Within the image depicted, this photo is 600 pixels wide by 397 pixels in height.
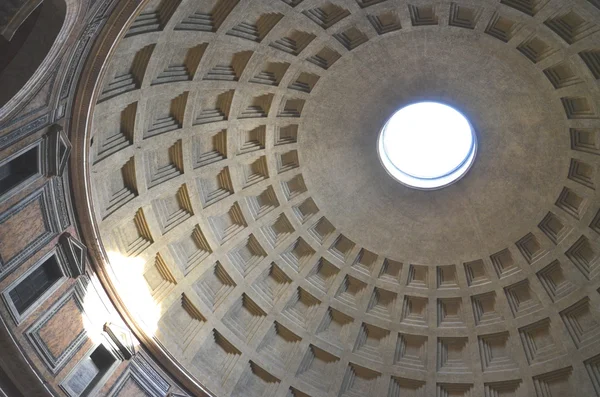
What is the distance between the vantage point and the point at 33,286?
64.0ft

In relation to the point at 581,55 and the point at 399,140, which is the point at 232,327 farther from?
the point at 581,55

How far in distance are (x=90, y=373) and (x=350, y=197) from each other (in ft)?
44.0

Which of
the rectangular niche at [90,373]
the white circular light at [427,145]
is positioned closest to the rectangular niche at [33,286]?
the rectangular niche at [90,373]

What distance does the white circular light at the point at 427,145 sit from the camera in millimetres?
29183

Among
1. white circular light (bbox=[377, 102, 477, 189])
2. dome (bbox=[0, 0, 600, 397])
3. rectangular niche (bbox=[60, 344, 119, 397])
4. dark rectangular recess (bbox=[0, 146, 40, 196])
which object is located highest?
white circular light (bbox=[377, 102, 477, 189])

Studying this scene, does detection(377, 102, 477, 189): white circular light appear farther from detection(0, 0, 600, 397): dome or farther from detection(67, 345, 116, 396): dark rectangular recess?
detection(67, 345, 116, 396): dark rectangular recess

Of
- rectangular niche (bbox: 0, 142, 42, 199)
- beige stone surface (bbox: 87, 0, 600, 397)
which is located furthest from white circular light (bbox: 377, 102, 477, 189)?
rectangular niche (bbox: 0, 142, 42, 199)

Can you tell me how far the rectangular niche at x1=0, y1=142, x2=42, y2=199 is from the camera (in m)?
18.0

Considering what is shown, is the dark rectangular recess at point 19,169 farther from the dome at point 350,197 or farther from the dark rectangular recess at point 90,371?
the dark rectangular recess at point 90,371

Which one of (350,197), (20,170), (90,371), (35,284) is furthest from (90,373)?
(350,197)

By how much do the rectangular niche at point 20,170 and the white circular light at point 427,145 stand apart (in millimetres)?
15124

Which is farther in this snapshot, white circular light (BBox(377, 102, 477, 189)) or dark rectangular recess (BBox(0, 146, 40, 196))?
white circular light (BBox(377, 102, 477, 189))

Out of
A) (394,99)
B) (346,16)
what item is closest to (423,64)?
(394,99)

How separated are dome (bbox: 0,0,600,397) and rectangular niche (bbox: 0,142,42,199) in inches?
55.1
